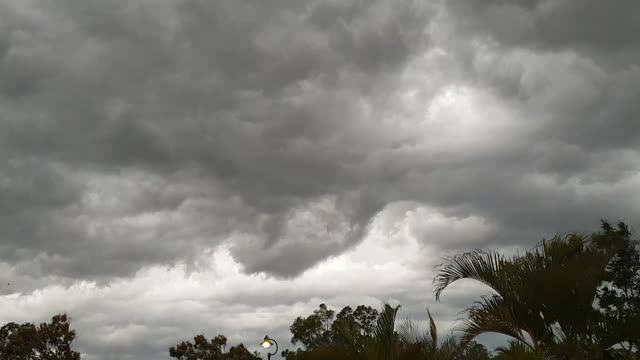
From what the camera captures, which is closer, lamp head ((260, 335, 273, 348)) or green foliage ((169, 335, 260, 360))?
lamp head ((260, 335, 273, 348))

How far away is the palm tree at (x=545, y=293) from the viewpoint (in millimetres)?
8461

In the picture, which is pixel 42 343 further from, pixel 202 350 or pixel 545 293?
pixel 545 293

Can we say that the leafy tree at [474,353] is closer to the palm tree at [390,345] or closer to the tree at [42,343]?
the palm tree at [390,345]

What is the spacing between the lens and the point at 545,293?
8469 millimetres

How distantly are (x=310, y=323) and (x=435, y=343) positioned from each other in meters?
52.7

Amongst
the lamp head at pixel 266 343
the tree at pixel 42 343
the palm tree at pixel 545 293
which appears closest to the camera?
the palm tree at pixel 545 293

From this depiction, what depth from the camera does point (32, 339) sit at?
4191 centimetres

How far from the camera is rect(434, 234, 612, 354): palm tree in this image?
846cm

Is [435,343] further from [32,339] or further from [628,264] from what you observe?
[32,339]

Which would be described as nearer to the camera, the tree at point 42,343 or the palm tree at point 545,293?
the palm tree at point 545,293

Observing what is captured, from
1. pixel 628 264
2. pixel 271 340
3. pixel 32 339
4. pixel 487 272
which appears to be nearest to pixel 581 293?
pixel 487 272

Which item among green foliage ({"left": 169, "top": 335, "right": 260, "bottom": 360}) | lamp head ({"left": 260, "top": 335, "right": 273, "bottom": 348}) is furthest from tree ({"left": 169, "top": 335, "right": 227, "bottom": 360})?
lamp head ({"left": 260, "top": 335, "right": 273, "bottom": 348})

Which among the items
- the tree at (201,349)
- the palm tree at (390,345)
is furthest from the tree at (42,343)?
the palm tree at (390,345)

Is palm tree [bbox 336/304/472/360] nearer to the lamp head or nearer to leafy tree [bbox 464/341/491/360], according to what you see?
leafy tree [bbox 464/341/491/360]
